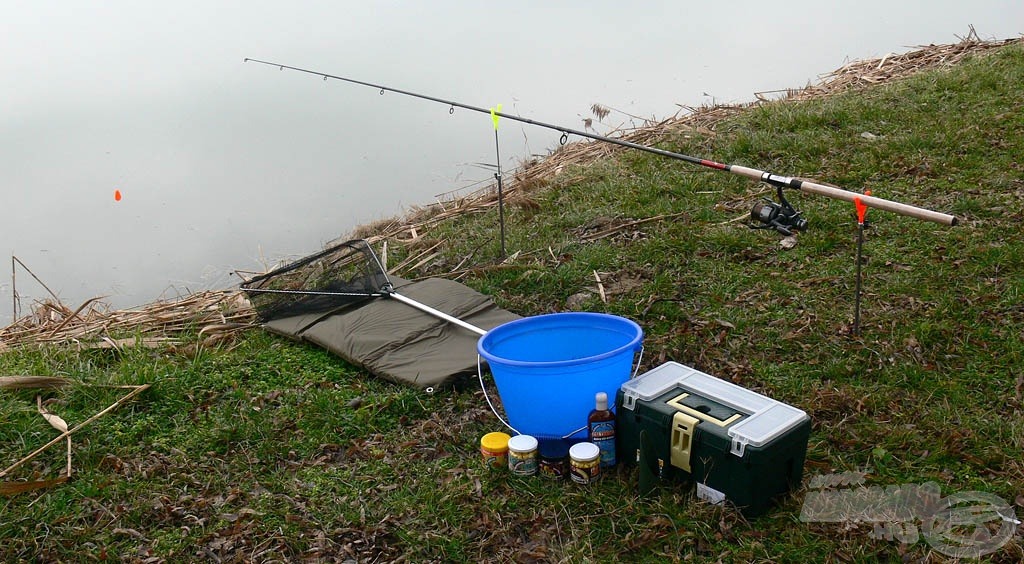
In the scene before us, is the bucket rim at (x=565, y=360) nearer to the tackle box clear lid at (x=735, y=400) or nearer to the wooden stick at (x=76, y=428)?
the tackle box clear lid at (x=735, y=400)

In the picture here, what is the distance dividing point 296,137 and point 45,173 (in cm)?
203

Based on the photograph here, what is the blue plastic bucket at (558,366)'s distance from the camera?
2.40m

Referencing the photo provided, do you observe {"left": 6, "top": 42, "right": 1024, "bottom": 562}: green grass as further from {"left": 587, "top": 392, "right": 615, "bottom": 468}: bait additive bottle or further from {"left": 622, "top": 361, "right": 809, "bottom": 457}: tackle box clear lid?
{"left": 622, "top": 361, "right": 809, "bottom": 457}: tackle box clear lid

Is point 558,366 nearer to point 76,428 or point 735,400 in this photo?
point 735,400

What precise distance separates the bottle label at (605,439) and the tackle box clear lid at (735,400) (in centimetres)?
9

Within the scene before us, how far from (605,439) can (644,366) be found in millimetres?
738

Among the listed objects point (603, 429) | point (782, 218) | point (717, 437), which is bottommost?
point (603, 429)

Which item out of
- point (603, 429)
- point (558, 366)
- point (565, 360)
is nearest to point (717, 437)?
point (603, 429)

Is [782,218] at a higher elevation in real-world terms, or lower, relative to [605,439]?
higher

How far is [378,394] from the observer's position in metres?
2.97

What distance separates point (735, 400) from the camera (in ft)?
7.41

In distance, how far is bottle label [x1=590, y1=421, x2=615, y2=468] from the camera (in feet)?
7.77

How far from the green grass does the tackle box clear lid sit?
0.78 feet

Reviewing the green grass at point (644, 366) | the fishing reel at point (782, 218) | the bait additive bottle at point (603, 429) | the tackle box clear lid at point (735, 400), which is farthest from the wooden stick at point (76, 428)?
the fishing reel at point (782, 218)
